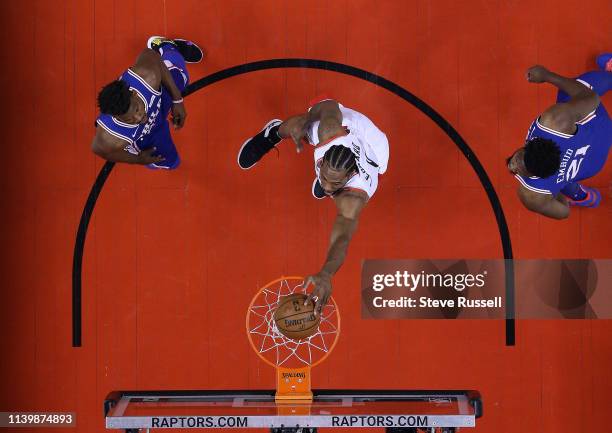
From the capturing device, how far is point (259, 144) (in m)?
5.31

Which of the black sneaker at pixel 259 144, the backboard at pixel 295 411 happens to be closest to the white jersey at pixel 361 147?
the black sneaker at pixel 259 144

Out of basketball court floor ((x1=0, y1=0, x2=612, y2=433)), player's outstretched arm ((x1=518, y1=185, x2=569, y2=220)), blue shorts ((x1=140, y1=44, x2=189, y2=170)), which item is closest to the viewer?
player's outstretched arm ((x1=518, y1=185, x2=569, y2=220))

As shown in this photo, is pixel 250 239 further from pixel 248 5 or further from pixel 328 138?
pixel 248 5

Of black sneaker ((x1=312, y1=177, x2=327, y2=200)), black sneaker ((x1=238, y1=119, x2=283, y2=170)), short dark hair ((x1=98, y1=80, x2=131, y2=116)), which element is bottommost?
black sneaker ((x1=312, y1=177, x2=327, y2=200))

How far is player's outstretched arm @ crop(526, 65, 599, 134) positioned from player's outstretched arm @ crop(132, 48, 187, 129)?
9.22 feet

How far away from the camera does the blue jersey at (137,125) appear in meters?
4.40

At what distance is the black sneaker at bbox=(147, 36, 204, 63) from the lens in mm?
5328

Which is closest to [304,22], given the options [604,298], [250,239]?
[250,239]

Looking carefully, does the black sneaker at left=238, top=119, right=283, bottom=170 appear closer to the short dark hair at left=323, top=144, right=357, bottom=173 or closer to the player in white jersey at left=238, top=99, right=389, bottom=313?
the player in white jersey at left=238, top=99, right=389, bottom=313

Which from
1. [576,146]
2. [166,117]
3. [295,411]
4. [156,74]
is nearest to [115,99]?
[156,74]

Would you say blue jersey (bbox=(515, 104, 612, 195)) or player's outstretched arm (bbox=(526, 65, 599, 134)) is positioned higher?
player's outstretched arm (bbox=(526, 65, 599, 134))

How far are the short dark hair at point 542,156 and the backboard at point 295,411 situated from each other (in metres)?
1.81

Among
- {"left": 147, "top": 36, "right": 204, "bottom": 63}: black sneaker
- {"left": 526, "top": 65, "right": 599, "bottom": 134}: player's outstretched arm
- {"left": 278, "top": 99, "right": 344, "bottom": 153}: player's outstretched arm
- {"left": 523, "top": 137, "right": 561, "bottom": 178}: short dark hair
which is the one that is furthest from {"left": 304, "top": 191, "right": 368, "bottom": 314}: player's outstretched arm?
{"left": 147, "top": 36, "right": 204, "bottom": 63}: black sneaker

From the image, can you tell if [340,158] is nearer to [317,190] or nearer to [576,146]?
[317,190]
